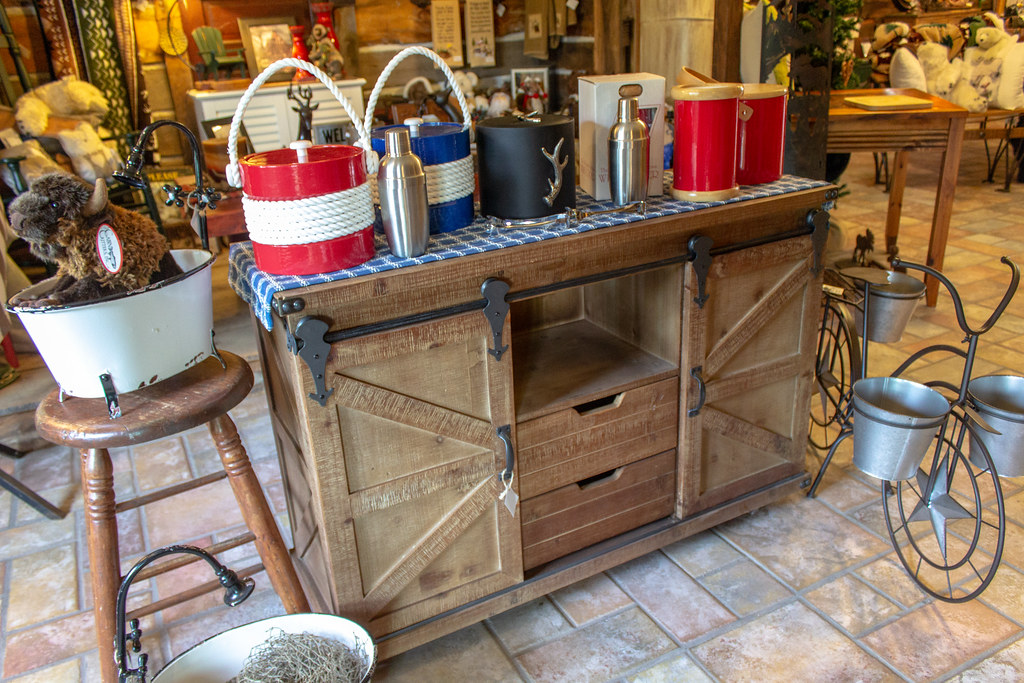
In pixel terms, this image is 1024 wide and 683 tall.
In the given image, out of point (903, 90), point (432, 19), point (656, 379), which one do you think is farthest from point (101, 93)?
point (903, 90)

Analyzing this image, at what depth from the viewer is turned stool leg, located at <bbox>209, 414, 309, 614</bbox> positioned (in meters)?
1.87

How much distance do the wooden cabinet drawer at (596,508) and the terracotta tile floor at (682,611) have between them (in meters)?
0.20

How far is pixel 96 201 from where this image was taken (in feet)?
5.13

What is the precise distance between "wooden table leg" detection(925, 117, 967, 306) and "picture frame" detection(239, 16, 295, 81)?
176 inches

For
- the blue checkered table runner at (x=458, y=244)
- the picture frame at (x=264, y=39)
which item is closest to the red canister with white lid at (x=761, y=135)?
the blue checkered table runner at (x=458, y=244)

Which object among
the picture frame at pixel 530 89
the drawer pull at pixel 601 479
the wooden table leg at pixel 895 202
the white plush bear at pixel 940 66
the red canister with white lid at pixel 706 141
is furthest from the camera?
the white plush bear at pixel 940 66

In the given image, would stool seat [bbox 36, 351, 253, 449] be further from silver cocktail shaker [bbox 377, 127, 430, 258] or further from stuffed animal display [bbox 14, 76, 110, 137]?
stuffed animal display [bbox 14, 76, 110, 137]

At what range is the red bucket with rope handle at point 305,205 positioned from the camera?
161 cm

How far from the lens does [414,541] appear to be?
1.90 meters

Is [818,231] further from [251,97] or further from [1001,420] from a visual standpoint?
[251,97]

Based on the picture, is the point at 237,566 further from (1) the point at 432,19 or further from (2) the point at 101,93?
(1) the point at 432,19

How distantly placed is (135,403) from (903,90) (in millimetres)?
4561

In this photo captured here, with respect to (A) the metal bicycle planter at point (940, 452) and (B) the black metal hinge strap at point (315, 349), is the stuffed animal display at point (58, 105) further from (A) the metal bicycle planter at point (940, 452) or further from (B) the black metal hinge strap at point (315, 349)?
(A) the metal bicycle planter at point (940, 452)

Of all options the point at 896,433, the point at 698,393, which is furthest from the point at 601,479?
the point at 896,433
